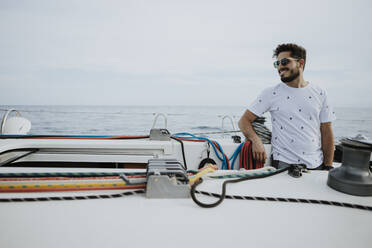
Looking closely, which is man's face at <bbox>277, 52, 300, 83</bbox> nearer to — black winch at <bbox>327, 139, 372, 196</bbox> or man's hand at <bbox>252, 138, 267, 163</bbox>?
man's hand at <bbox>252, 138, 267, 163</bbox>

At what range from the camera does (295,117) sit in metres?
1.71

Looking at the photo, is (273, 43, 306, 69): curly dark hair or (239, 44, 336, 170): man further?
(273, 43, 306, 69): curly dark hair

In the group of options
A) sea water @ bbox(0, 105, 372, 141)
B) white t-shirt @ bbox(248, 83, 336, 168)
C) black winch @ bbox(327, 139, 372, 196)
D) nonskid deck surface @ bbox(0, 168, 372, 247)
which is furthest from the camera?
sea water @ bbox(0, 105, 372, 141)

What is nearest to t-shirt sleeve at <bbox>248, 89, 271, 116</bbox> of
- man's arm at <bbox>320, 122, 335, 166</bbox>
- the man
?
the man

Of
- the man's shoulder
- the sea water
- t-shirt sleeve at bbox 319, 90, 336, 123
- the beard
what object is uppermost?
the beard

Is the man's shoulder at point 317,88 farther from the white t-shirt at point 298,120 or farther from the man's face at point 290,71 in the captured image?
the man's face at point 290,71

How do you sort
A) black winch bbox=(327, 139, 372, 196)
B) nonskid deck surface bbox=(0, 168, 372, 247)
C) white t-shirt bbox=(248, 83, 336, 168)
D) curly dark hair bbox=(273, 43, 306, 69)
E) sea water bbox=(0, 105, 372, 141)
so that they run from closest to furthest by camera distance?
1. nonskid deck surface bbox=(0, 168, 372, 247)
2. black winch bbox=(327, 139, 372, 196)
3. white t-shirt bbox=(248, 83, 336, 168)
4. curly dark hair bbox=(273, 43, 306, 69)
5. sea water bbox=(0, 105, 372, 141)

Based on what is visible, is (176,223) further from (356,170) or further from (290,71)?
(290,71)

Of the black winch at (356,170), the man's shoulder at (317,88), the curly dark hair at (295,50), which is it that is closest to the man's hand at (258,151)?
the man's shoulder at (317,88)

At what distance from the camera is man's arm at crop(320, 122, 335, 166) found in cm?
173

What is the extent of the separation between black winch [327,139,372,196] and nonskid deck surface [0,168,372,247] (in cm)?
3

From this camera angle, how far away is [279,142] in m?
1.77

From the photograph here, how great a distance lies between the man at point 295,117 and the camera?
1684mm

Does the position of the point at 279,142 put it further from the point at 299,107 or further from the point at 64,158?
the point at 64,158
